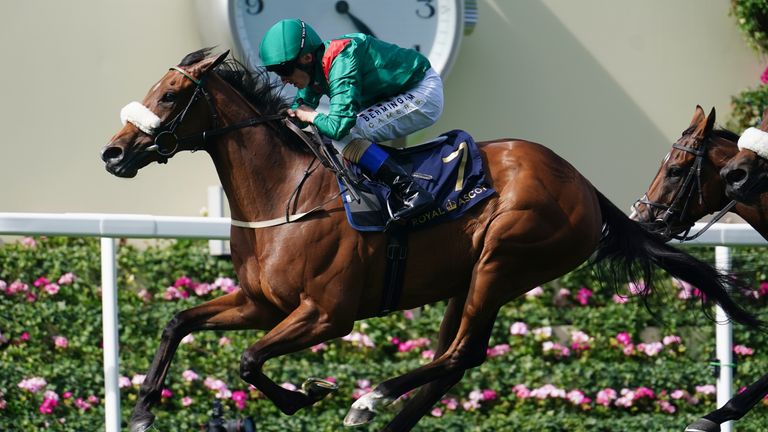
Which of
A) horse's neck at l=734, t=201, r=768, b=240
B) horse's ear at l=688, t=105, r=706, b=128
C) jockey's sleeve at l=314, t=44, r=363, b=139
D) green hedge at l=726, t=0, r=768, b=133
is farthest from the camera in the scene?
green hedge at l=726, t=0, r=768, b=133

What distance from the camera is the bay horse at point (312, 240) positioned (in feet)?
15.3

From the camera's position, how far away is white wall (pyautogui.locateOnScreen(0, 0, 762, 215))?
7.43m

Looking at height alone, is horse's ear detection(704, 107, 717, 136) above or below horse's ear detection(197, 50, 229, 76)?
below

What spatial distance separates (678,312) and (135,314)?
116 inches

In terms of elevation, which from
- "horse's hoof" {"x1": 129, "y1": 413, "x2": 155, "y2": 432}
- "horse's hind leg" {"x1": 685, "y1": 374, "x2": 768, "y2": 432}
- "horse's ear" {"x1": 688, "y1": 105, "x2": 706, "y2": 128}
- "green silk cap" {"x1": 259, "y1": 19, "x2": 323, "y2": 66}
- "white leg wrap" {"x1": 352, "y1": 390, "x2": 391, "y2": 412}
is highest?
"green silk cap" {"x1": 259, "y1": 19, "x2": 323, "y2": 66}

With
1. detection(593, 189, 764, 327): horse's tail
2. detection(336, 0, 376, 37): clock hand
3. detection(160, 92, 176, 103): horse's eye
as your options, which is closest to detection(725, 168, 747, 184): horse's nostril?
detection(593, 189, 764, 327): horse's tail

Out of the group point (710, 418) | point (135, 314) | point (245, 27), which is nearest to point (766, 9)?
point (245, 27)

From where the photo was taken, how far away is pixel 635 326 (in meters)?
7.23

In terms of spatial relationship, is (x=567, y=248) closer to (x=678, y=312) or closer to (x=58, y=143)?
(x=678, y=312)

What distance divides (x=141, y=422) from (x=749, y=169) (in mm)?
2444

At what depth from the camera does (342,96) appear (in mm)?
4594

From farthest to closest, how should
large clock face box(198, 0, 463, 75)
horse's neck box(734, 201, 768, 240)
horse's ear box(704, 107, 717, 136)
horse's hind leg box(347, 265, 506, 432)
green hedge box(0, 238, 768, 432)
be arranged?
large clock face box(198, 0, 463, 75) < green hedge box(0, 238, 768, 432) < horse's ear box(704, 107, 717, 136) < horse's neck box(734, 201, 768, 240) < horse's hind leg box(347, 265, 506, 432)

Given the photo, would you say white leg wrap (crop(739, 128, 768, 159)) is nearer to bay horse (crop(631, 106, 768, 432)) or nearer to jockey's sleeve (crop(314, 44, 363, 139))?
bay horse (crop(631, 106, 768, 432))

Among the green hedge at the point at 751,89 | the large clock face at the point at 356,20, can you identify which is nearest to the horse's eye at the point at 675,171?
the large clock face at the point at 356,20
